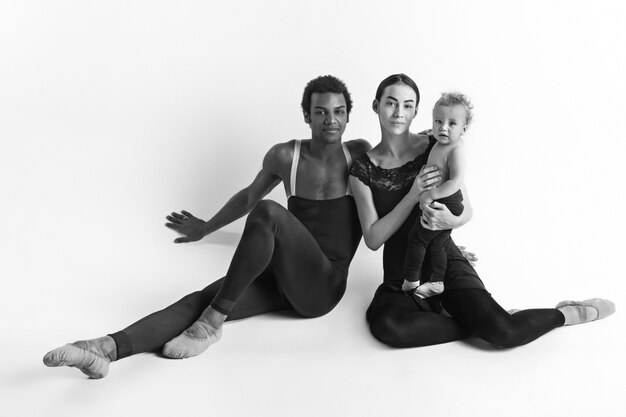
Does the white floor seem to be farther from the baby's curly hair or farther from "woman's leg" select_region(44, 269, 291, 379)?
the baby's curly hair

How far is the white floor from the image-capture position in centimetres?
334

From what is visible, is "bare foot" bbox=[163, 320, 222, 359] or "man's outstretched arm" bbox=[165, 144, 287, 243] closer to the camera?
"bare foot" bbox=[163, 320, 222, 359]

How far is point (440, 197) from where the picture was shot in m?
3.86

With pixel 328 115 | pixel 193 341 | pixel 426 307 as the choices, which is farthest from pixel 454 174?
pixel 193 341

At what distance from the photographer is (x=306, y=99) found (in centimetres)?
436

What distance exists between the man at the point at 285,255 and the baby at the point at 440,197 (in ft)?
1.39

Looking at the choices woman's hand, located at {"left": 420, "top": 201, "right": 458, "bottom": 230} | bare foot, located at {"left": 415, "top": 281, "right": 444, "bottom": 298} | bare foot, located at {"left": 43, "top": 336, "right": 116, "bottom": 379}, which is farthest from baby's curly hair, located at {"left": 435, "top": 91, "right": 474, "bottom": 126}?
bare foot, located at {"left": 43, "top": 336, "right": 116, "bottom": 379}

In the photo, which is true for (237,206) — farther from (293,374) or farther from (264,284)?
(293,374)

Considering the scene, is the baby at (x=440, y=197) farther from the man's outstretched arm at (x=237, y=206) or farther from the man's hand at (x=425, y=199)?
the man's outstretched arm at (x=237, y=206)

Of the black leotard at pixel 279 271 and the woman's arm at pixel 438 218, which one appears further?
the woman's arm at pixel 438 218

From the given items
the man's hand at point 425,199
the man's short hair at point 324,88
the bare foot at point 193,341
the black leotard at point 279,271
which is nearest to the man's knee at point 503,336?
the man's hand at point 425,199

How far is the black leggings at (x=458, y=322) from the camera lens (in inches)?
149

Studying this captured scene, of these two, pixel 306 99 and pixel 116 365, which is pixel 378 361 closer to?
pixel 116 365

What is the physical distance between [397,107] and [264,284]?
1081 mm
